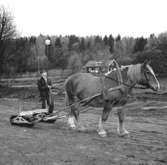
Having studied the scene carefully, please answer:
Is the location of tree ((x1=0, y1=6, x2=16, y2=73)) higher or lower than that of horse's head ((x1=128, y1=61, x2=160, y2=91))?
higher

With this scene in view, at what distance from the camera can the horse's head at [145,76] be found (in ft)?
23.0

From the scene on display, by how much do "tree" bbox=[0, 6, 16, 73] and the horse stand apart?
30.0 metres

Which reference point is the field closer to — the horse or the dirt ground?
the dirt ground

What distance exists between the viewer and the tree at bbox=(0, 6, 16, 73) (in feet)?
118

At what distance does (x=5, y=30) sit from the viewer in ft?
120

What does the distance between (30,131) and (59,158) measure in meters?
2.93

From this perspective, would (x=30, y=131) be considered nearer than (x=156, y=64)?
Yes

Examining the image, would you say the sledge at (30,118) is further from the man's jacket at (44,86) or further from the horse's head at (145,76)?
the horse's head at (145,76)

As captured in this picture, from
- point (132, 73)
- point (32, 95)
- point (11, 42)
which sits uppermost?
point (11, 42)

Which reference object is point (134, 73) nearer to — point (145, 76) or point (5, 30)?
point (145, 76)

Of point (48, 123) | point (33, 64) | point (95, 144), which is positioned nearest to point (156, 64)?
point (48, 123)

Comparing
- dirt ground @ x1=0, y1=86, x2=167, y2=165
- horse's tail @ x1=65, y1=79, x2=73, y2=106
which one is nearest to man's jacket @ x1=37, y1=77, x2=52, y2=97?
horse's tail @ x1=65, y1=79, x2=73, y2=106

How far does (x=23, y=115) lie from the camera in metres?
8.60

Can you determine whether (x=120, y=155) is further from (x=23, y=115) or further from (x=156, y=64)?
(x=156, y=64)
